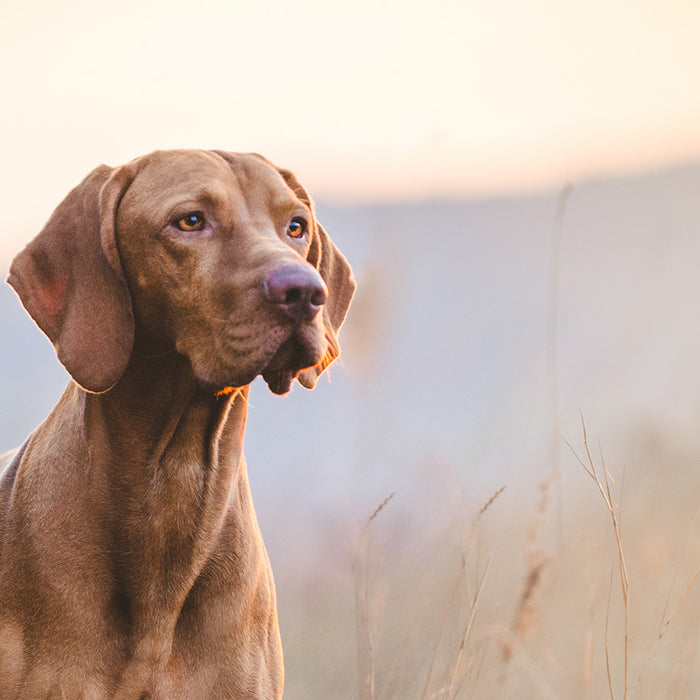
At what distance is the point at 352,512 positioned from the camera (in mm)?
4141

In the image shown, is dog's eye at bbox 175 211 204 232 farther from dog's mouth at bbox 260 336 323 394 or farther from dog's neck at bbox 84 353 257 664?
dog's mouth at bbox 260 336 323 394

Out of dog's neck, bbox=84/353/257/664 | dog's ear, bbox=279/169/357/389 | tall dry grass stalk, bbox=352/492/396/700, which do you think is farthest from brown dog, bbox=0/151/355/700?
tall dry grass stalk, bbox=352/492/396/700

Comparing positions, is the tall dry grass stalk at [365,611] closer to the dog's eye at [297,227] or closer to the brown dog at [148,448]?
the brown dog at [148,448]

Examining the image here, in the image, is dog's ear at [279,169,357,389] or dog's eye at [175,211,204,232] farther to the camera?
dog's ear at [279,169,357,389]

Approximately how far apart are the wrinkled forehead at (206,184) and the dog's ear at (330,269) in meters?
0.28

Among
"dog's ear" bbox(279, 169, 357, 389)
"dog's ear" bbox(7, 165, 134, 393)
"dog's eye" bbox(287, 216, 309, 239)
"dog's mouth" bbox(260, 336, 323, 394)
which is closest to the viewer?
"dog's mouth" bbox(260, 336, 323, 394)

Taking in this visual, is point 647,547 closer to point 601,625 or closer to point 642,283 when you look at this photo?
point 601,625

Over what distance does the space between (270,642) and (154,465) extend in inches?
26.9

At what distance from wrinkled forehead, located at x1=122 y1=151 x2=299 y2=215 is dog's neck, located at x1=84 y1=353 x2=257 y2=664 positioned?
0.49m

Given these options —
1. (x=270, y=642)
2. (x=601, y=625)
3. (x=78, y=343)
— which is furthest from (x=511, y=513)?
(x=78, y=343)

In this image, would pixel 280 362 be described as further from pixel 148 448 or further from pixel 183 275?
pixel 148 448

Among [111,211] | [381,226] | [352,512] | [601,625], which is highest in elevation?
[111,211]

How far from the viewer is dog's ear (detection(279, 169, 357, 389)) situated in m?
4.02

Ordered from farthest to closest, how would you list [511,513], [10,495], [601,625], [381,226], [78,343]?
1. [381,226]
2. [511,513]
3. [601,625]
4. [10,495]
5. [78,343]
